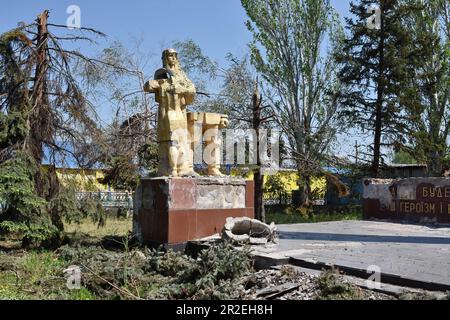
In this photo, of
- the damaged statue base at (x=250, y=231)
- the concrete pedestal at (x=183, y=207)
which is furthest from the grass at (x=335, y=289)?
the concrete pedestal at (x=183, y=207)

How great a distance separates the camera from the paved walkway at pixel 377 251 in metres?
5.00

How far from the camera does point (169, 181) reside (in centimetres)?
747

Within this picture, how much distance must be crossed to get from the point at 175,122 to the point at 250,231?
2.27 m

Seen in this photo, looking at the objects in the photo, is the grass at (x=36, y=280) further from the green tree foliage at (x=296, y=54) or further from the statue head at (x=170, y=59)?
the green tree foliage at (x=296, y=54)

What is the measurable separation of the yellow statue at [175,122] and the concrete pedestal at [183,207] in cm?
32

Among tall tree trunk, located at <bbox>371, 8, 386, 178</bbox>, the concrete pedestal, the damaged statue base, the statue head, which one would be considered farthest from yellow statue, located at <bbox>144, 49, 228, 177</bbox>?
tall tree trunk, located at <bbox>371, 8, 386, 178</bbox>

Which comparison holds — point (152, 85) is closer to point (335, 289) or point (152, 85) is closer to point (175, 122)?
point (175, 122)

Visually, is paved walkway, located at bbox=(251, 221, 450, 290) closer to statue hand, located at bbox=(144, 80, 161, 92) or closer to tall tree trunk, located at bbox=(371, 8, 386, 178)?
statue hand, located at bbox=(144, 80, 161, 92)

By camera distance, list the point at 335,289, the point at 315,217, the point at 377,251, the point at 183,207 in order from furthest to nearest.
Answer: the point at 315,217 → the point at 183,207 → the point at 377,251 → the point at 335,289

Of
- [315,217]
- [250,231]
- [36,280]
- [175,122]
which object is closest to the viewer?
[36,280]

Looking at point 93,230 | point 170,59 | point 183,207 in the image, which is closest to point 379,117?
point 93,230

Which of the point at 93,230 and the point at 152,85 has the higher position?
the point at 152,85

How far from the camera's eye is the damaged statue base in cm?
690

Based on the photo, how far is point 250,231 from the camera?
7203mm
